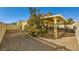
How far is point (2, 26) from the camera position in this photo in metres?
2.02

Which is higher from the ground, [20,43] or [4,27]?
[4,27]

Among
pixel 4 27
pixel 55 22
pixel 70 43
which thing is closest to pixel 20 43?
pixel 4 27

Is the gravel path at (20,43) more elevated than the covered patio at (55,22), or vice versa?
the covered patio at (55,22)

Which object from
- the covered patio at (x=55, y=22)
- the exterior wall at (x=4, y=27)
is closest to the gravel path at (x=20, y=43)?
the exterior wall at (x=4, y=27)

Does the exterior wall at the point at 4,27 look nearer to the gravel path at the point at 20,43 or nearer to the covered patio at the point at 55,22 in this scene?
the gravel path at the point at 20,43

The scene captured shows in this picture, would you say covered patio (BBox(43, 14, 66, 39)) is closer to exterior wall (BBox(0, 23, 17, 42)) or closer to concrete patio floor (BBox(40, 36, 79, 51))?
concrete patio floor (BBox(40, 36, 79, 51))

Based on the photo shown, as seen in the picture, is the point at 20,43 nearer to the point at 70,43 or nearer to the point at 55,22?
the point at 55,22

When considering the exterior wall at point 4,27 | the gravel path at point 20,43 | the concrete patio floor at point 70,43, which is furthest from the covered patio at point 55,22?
the exterior wall at point 4,27

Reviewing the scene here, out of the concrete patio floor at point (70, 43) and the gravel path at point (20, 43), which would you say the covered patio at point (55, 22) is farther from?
the gravel path at point (20, 43)

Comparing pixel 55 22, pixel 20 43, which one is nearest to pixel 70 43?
pixel 55 22
